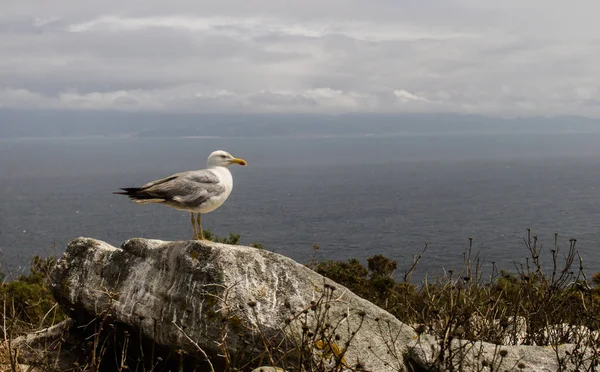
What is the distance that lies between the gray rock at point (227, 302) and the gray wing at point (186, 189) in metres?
0.87

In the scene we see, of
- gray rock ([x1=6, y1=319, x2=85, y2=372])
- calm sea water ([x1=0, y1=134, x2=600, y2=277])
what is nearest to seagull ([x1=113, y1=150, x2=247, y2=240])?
gray rock ([x1=6, y1=319, x2=85, y2=372])

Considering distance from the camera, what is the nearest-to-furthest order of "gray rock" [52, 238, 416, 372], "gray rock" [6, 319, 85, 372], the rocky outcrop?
the rocky outcrop < "gray rock" [52, 238, 416, 372] < "gray rock" [6, 319, 85, 372]

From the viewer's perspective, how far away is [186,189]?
31.2 feet

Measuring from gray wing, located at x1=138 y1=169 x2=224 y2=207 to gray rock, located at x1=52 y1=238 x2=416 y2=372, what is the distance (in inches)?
34.3

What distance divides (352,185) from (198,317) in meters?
116

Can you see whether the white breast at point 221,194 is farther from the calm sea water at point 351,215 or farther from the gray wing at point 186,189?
the calm sea water at point 351,215

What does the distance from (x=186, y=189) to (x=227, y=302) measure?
8.30ft

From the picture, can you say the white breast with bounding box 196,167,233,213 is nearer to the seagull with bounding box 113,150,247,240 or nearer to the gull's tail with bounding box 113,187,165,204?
the seagull with bounding box 113,150,247,240

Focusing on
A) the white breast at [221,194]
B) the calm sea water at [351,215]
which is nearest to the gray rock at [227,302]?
the white breast at [221,194]

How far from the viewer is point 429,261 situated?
4888 centimetres

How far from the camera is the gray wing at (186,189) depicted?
31.0 feet

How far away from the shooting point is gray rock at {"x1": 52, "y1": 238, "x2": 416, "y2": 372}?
24.4 feet

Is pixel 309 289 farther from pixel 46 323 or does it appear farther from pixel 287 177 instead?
pixel 287 177

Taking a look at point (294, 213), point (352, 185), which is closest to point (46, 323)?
point (294, 213)
